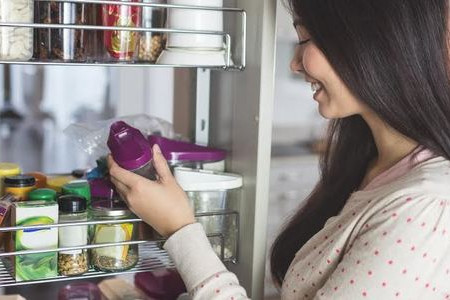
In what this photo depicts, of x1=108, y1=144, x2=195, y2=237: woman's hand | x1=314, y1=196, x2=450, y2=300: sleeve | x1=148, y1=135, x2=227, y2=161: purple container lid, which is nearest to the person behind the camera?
x1=314, y1=196, x2=450, y2=300: sleeve

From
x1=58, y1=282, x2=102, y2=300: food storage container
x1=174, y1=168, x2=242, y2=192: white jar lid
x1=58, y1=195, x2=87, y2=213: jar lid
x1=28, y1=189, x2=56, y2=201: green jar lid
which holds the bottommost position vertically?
x1=58, y1=282, x2=102, y2=300: food storage container

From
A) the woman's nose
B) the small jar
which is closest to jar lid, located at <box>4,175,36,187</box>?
the small jar

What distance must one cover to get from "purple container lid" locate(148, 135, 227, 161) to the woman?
0.29ft

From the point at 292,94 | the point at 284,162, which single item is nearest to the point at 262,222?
the point at 284,162

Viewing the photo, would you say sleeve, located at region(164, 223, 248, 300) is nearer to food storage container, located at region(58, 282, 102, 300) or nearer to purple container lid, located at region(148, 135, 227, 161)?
purple container lid, located at region(148, 135, 227, 161)

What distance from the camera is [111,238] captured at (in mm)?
822

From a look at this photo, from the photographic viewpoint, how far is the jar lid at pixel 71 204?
79 centimetres

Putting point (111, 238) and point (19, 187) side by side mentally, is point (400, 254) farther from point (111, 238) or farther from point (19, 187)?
point (19, 187)

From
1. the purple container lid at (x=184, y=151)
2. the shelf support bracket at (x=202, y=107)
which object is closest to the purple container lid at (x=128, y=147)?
the purple container lid at (x=184, y=151)

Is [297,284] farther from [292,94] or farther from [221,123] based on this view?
[292,94]

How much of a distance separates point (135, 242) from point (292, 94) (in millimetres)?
2192

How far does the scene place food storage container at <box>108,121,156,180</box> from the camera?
2.64 ft

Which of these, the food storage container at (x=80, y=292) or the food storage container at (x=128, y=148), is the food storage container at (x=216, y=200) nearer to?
the food storage container at (x=128, y=148)

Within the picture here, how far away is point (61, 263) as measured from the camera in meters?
0.80
